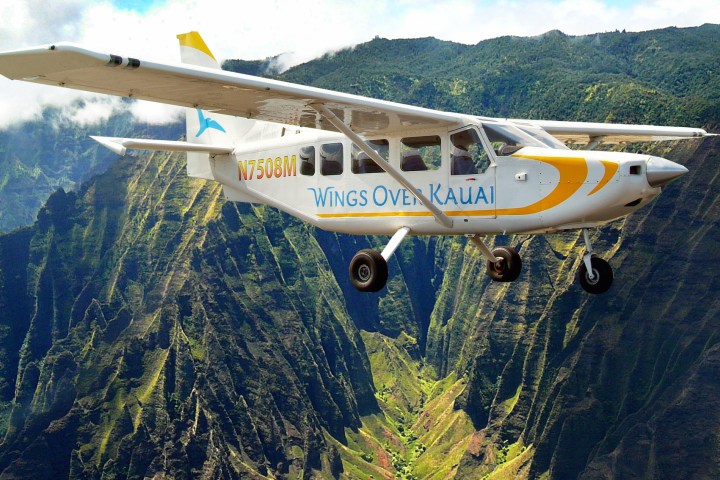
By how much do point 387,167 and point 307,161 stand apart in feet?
12.3

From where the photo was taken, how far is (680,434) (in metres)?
194

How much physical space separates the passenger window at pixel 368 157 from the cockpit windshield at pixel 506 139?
2745 millimetres

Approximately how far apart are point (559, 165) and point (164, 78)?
972 centimetres

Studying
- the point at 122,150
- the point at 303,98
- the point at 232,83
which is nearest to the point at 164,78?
the point at 232,83

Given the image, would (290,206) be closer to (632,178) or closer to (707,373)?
(632,178)

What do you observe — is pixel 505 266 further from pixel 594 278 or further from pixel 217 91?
pixel 217 91

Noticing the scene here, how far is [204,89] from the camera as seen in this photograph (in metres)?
24.1

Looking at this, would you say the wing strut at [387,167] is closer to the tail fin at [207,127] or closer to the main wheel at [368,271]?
the main wheel at [368,271]

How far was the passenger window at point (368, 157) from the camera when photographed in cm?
2825

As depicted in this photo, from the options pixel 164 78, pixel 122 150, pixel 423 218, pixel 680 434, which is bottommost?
pixel 680 434

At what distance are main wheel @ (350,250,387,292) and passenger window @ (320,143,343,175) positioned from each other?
8.74 feet

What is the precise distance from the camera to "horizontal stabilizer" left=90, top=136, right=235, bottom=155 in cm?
2934

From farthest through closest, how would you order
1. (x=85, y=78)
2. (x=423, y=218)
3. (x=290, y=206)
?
(x=290, y=206) < (x=423, y=218) < (x=85, y=78)

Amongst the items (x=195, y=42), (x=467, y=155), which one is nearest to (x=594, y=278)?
(x=467, y=155)
